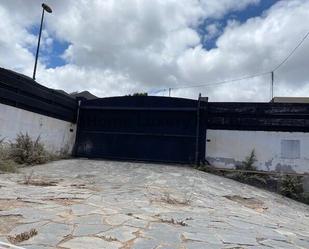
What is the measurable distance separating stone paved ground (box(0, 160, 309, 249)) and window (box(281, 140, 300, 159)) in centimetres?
414

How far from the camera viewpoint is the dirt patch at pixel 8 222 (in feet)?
15.0

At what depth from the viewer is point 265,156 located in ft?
48.9

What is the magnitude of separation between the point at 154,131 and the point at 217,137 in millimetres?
2741

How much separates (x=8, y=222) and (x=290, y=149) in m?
12.3

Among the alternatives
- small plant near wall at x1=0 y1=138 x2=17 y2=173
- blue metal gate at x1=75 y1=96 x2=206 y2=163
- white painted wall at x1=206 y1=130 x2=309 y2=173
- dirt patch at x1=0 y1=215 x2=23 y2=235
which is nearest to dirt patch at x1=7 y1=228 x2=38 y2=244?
dirt patch at x1=0 y1=215 x2=23 y2=235

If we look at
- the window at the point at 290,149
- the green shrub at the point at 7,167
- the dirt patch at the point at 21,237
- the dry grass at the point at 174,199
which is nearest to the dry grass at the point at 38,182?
the green shrub at the point at 7,167

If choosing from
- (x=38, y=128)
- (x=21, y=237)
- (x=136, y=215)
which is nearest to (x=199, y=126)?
(x=38, y=128)

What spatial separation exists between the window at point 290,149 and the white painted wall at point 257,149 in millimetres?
112

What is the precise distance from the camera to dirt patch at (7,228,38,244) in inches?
164

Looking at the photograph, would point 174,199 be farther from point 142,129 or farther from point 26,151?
point 142,129

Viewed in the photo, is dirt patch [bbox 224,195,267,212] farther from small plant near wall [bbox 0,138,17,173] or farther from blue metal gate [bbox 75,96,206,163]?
small plant near wall [bbox 0,138,17,173]

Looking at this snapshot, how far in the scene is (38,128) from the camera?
564 inches

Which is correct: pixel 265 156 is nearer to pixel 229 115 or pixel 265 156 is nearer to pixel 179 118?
pixel 229 115

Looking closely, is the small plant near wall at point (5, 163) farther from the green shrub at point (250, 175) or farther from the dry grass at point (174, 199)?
the green shrub at point (250, 175)
